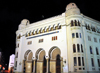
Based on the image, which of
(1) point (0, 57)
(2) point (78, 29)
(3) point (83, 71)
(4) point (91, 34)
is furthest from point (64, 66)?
(1) point (0, 57)

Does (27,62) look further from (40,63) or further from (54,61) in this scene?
(54,61)

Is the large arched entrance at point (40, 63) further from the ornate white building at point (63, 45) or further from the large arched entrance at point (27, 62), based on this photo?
the large arched entrance at point (27, 62)

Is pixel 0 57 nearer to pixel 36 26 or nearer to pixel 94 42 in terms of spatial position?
pixel 36 26

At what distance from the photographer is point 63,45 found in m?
22.8

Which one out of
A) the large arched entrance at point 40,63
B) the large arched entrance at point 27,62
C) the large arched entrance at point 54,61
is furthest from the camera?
the large arched entrance at point 27,62

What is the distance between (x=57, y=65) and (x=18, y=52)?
12.8 m

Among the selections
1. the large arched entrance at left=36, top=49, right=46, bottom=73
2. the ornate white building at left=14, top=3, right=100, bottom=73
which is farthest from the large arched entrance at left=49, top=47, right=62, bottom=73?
the large arched entrance at left=36, top=49, right=46, bottom=73

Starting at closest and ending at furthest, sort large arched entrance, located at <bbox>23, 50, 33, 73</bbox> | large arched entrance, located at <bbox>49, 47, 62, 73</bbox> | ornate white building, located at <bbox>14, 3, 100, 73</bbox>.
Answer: ornate white building, located at <bbox>14, 3, 100, 73</bbox> < large arched entrance, located at <bbox>49, 47, 62, 73</bbox> < large arched entrance, located at <bbox>23, 50, 33, 73</bbox>

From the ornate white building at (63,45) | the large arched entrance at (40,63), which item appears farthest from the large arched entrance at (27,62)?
the large arched entrance at (40,63)

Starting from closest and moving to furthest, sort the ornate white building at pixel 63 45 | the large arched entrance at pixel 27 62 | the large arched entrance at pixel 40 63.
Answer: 1. the ornate white building at pixel 63 45
2. the large arched entrance at pixel 40 63
3. the large arched entrance at pixel 27 62

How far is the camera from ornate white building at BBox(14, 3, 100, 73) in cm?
2125

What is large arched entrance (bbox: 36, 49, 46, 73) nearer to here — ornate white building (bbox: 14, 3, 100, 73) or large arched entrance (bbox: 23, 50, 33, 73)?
ornate white building (bbox: 14, 3, 100, 73)

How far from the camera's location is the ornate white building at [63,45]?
2125 centimetres

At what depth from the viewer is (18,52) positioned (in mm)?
30219
